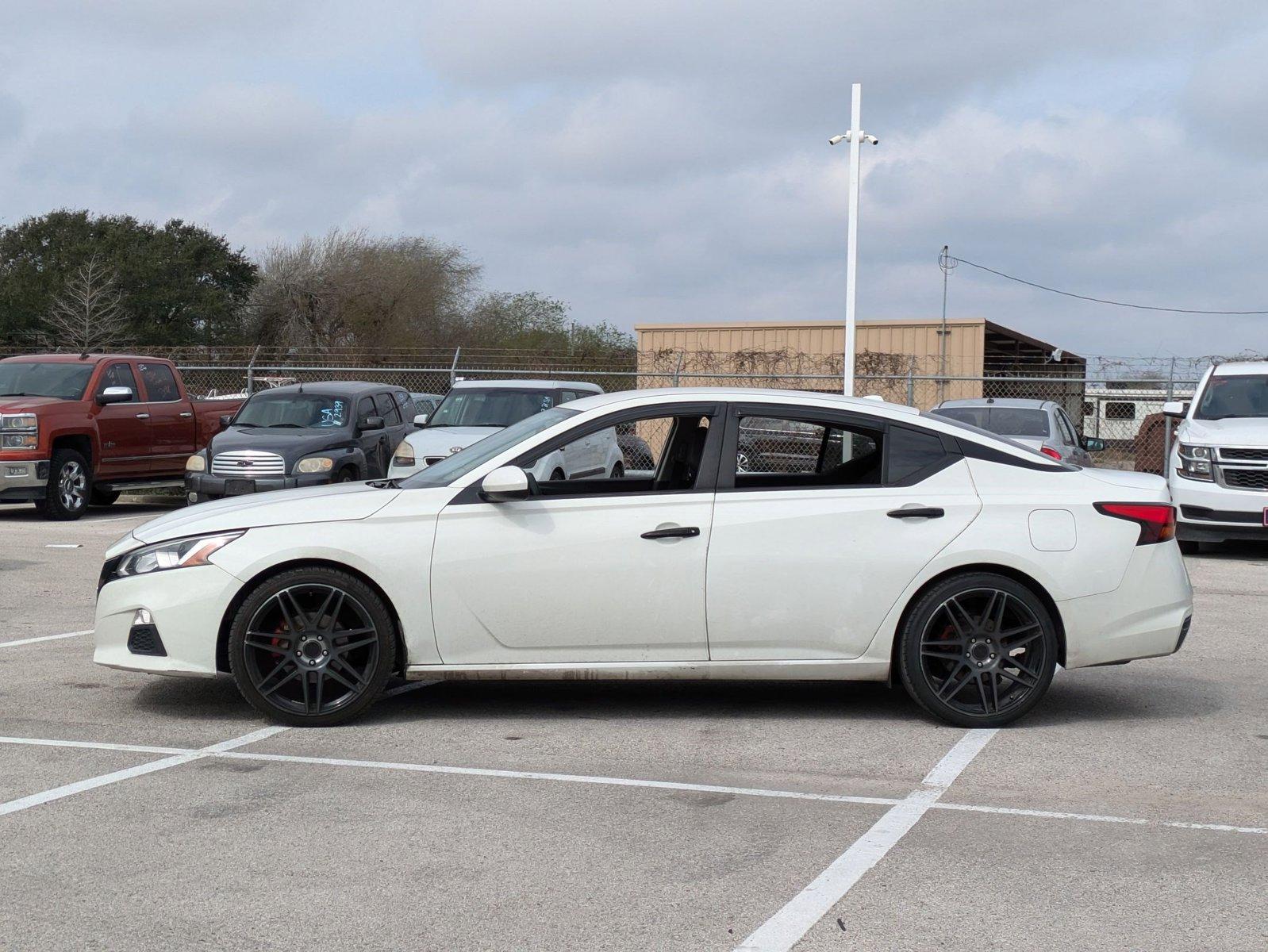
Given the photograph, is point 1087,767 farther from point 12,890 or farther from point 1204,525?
point 1204,525

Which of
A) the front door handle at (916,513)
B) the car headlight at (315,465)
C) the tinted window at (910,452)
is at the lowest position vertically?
the car headlight at (315,465)

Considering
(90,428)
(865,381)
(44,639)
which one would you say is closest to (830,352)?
(865,381)

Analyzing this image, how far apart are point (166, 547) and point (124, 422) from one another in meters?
12.3

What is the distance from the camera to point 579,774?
5695mm

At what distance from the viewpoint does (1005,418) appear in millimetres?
15883

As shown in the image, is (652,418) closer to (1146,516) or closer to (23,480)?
(1146,516)

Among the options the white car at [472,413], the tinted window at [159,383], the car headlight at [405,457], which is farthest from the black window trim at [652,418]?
the tinted window at [159,383]

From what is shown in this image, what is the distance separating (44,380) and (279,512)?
12.6 metres

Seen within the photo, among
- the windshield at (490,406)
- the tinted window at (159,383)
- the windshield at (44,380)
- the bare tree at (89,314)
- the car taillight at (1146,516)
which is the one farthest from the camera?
the bare tree at (89,314)

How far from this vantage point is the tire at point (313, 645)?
6301 mm

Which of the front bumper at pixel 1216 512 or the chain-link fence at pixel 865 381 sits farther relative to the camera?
the chain-link fence at pixel 865 381

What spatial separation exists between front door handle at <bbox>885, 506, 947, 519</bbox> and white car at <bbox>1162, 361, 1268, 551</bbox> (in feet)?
29.4

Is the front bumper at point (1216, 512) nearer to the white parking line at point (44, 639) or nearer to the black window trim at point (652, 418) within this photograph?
the black window trim at point (652, 418)

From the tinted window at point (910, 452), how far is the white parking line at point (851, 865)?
51.2 inches
